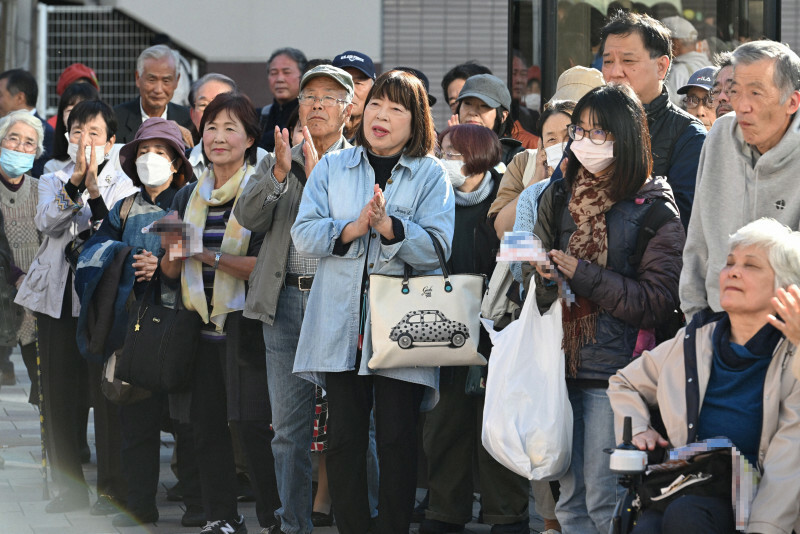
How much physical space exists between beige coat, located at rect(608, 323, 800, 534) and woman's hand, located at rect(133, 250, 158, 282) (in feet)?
8.45

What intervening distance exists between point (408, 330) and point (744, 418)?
4.80 ft

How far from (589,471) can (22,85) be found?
655 cm

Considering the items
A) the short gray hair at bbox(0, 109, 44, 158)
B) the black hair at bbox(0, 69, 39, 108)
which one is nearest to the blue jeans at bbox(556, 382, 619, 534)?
the short gray hair at bbox(0, 109, 44, 158)

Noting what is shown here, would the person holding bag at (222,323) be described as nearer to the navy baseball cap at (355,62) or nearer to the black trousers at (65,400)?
the black trousers at (65,400)

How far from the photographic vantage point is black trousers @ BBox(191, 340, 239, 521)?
6129mm

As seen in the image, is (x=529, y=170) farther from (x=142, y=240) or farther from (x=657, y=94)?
(x=142, y=240)

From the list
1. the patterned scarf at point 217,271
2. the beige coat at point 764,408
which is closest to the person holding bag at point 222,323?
the patterned scarf at point 217,271

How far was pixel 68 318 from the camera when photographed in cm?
695

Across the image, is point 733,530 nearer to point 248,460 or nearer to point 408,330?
point 408,330

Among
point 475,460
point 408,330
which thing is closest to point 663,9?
point 475,460

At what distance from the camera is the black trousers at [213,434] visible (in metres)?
6.13

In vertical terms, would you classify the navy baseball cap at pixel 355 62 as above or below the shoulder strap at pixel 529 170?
above

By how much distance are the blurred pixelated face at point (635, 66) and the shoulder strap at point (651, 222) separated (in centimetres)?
89

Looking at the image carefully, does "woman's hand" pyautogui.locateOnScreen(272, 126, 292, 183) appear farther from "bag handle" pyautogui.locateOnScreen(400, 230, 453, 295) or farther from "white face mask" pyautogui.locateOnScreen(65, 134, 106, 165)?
"white face mask" pyautogui.locateOnScreen(65, 134, 106, 165)
